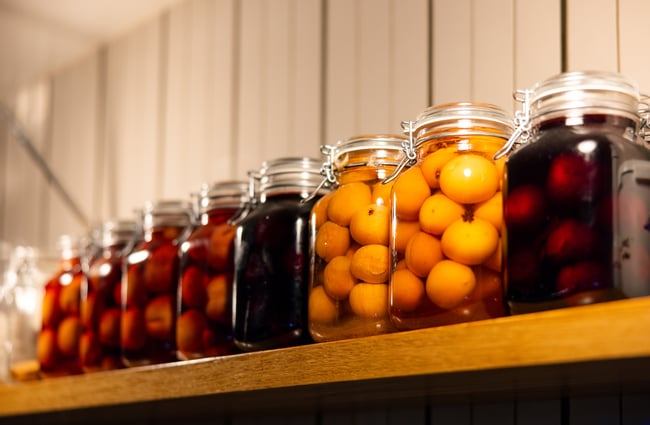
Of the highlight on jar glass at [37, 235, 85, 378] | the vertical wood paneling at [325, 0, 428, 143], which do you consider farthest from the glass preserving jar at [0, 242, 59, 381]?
the vertical wood paneling at [325, 0, 428, 143]

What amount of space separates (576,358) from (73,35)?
65.8 inches

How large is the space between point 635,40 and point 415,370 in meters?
0.45

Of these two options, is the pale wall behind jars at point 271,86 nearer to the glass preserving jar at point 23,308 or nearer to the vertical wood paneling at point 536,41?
the vertical wood paneling at point 536,41

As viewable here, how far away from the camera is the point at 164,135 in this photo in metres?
1.90

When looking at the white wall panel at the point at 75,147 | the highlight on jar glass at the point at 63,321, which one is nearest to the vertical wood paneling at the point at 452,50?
the highlight on jar glass at the point at 63,321

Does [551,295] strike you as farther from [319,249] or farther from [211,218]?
[211,218]

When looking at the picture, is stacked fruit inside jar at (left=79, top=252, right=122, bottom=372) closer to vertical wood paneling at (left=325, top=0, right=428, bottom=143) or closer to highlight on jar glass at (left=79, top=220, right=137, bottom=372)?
highlight on jar glass at (left=79, top=220, right=137, bottom=372)

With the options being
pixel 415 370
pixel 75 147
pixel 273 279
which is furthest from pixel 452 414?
pixel 75 147

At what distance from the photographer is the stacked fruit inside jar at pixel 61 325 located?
1535 mm

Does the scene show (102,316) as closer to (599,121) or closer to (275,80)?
(275,80)

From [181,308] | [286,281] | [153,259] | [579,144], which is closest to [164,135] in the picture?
[153,259]

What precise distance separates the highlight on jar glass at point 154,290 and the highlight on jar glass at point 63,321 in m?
0.18

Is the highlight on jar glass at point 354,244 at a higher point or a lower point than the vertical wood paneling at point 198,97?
lower

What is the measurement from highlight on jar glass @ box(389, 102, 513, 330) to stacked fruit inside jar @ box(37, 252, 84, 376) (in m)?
0.76
